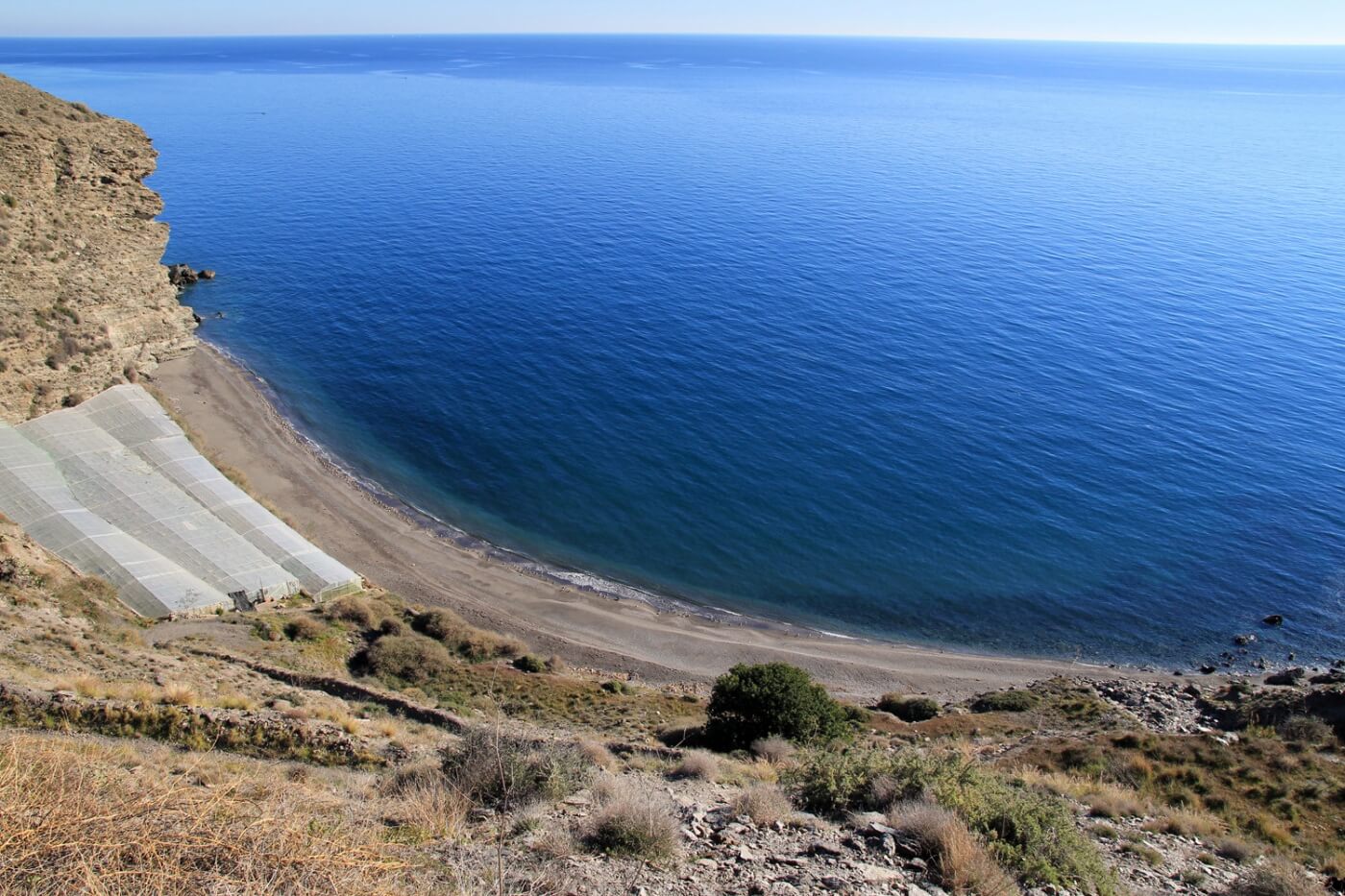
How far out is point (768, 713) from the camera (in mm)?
26359

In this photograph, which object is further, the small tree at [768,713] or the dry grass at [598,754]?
the small tree at [768,713]

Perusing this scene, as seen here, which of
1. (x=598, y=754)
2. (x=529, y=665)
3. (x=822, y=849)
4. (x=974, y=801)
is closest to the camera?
(x=822, y=849)

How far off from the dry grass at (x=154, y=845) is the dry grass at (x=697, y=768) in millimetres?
10389

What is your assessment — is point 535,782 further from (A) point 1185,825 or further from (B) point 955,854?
(A) point 1185,825

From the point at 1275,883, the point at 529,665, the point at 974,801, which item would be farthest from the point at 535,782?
the point at 529,665

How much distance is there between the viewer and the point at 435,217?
101500 mm

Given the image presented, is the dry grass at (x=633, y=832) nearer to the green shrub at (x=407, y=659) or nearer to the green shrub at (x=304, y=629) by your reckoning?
the green shrub at (x=407, y=659)

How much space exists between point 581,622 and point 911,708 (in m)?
16.5

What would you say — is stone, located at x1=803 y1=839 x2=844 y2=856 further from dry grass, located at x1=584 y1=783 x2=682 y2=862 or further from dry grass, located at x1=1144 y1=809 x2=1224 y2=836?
dry grass, located at x1=1144 y1=809 x2=1224 y2=836

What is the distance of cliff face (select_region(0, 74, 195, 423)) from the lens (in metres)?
40.1

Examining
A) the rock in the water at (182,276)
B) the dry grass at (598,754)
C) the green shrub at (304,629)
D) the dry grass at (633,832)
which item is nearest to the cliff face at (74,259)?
the green shrub at (304,629)

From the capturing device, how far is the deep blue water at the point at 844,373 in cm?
4550

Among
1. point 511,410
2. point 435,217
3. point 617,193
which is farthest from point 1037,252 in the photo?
point 435,217

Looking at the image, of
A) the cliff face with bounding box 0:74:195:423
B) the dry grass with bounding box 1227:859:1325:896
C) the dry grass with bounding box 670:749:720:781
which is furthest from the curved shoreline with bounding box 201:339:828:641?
the dry grass with bounding box 1227:859:1325:896
